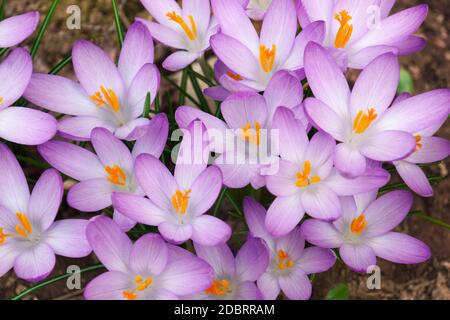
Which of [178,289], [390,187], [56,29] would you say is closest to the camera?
[178,289]

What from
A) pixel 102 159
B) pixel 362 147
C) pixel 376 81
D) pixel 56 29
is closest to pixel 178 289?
pixel 102 159

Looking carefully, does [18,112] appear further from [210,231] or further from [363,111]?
[363,111]

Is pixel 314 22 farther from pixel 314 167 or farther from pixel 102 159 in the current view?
pixel 102 159

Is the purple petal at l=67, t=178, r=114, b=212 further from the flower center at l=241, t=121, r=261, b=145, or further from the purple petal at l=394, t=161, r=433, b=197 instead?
the purple petal at l=394, t=161, r=433, b=197

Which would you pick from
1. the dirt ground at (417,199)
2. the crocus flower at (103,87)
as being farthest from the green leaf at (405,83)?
the crocus flower at (103,87)

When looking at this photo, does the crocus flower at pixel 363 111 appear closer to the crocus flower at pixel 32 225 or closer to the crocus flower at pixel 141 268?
the crocus flower at pixel 141 268

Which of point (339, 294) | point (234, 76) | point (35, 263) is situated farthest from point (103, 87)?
point (339, 294)
